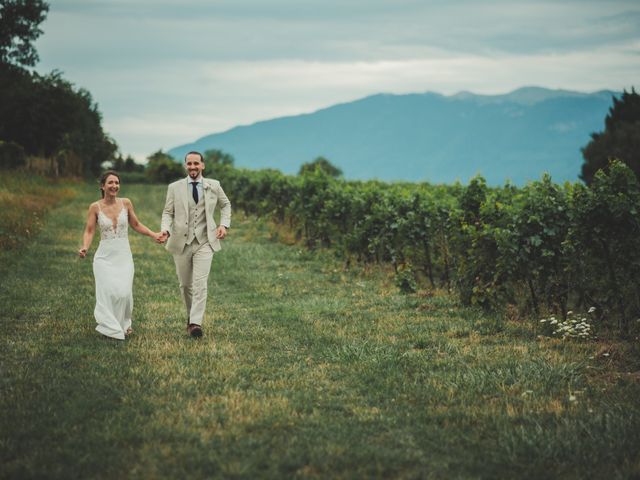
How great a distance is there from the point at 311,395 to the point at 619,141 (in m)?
58.7

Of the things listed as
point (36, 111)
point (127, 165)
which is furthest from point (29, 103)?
point (127, 165)

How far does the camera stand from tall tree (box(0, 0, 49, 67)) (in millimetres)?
48594

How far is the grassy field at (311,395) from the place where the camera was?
186 inches

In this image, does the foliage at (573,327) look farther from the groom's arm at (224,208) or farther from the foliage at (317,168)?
the foliage at (317,168)

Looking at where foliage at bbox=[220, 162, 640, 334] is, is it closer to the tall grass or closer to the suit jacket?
the suit jacket

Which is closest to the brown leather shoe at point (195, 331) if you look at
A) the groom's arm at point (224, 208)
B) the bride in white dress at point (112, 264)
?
the bride in white dress at point (112, 264)

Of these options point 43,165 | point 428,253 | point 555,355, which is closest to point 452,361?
point 555,355

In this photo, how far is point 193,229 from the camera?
8.84 metres

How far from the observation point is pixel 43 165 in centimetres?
4869

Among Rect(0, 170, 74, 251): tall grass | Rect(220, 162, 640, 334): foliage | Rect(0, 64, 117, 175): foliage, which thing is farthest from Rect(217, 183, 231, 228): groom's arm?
Rect(0, 64, 117, 175): foliage

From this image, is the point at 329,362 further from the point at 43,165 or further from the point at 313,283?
the point at 43,165

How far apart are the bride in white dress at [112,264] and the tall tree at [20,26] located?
46446mm

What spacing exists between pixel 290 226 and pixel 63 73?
38.3 m

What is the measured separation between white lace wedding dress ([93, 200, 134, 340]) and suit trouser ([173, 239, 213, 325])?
0.70m
